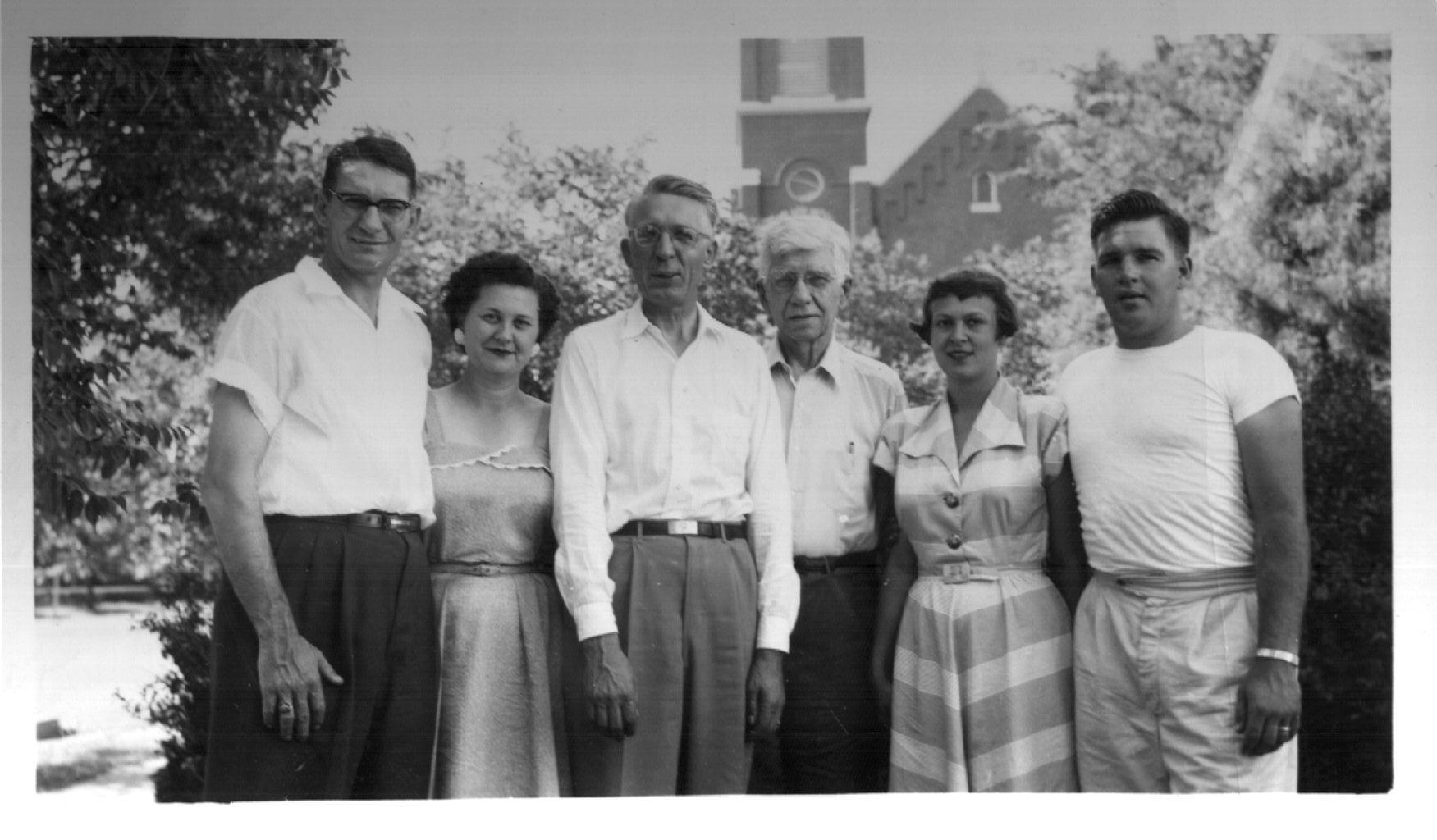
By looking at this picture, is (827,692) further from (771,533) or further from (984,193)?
(984,193)

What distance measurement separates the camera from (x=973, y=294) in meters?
4.38

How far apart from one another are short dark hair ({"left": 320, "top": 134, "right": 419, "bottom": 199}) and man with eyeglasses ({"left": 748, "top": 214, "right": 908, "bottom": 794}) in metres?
1.04

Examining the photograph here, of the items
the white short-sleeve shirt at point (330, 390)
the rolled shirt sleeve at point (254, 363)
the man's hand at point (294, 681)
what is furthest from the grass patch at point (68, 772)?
the rolled shirt sleeve at point (254, 363)

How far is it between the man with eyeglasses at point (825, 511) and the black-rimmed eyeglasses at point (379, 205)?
3.40 feet

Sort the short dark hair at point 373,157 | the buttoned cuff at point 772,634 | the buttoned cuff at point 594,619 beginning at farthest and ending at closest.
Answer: the short dark hair at point 373,157 → the buttoned cuff at point 772,634 → the buttoned cuff at point 594,619

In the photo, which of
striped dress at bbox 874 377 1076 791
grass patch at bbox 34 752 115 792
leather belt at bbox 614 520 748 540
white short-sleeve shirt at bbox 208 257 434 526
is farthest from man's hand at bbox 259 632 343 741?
striped dress at bbox 874 377 1076 791

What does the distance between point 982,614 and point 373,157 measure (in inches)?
85.9

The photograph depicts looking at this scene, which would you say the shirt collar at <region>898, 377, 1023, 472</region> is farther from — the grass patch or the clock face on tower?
the grass patch

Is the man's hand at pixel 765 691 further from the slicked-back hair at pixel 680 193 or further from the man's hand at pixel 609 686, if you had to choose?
the slicked-back hair at pixel 680 193

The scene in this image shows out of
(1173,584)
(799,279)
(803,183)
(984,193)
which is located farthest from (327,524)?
(1173,584)

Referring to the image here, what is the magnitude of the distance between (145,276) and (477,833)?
6.22 ft

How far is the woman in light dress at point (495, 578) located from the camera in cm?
420

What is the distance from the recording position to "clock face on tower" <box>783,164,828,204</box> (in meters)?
4.39

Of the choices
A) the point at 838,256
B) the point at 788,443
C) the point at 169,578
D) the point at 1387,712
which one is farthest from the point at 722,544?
the point at 1387,712
